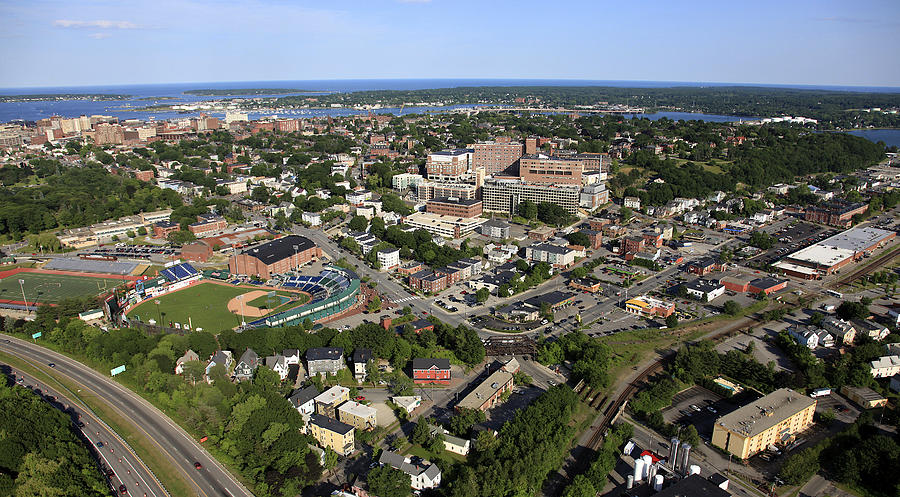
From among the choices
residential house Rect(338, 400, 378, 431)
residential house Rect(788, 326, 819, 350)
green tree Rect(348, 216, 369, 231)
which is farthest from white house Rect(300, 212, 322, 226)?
residential house Rect(788, 326, 819, 350)

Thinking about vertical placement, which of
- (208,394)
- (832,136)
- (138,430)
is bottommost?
(138,430)

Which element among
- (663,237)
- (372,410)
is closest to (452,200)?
(663,237)

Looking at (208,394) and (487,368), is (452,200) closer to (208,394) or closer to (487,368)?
(487,368)

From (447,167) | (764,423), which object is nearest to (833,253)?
(764,423)

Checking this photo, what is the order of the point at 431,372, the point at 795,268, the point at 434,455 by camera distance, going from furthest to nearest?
the point at 795,268, the point at 431,372, the point at 434,455

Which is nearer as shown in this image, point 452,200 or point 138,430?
point 138,430

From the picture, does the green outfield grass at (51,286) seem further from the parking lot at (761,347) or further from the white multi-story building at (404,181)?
the parking lot at (761,347)

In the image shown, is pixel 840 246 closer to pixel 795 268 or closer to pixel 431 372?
pixel 795 268
